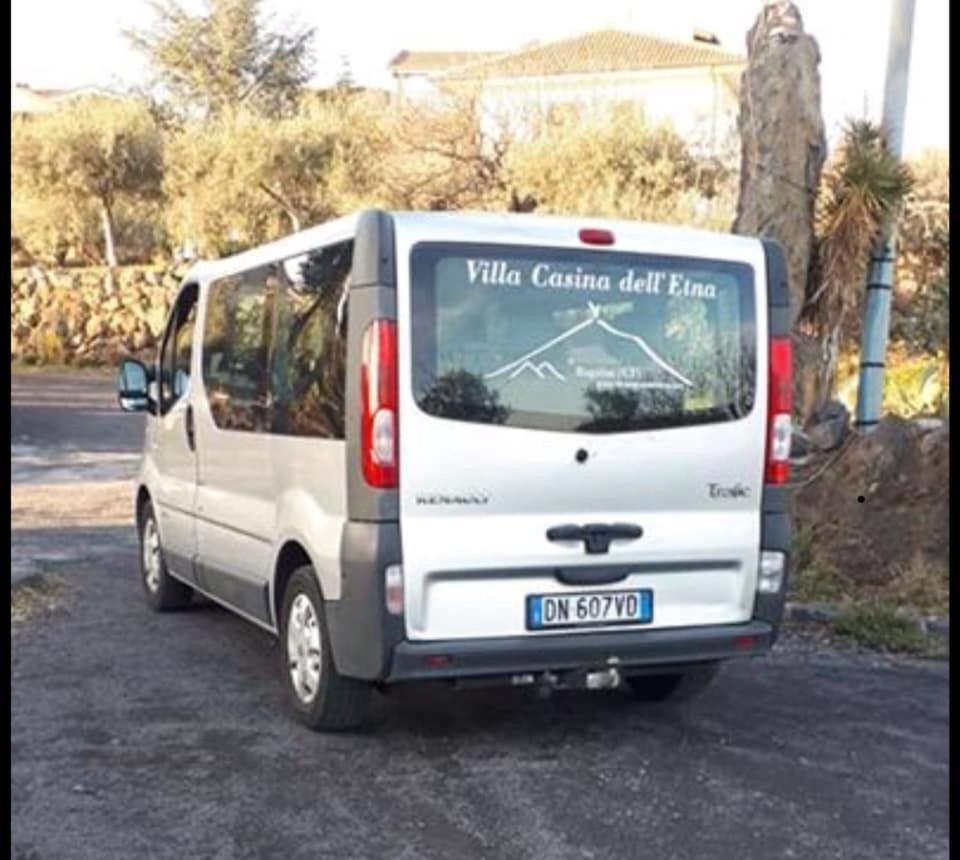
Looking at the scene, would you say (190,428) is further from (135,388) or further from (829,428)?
(829,428)

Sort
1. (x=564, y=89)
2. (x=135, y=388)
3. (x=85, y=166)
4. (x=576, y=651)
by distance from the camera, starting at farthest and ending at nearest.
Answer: (x=85, y=166)
(x=564, y=89)
(x=135, y=388)
(x=576, y=651)

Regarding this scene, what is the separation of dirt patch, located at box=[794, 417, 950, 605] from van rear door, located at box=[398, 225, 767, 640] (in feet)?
10.5

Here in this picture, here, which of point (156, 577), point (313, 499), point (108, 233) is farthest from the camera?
point (108, 233)

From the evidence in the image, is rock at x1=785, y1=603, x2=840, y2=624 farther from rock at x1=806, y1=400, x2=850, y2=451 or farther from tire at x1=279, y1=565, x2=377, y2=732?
tire at x1=279, y1=565, x2=377, y2=732

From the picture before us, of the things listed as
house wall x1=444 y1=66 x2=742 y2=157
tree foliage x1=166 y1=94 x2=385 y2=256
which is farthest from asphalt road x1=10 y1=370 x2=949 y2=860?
tree foliage x1=166 y1=94 x2=385 y2=256

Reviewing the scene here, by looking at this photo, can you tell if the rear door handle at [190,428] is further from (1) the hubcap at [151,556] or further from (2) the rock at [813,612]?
(2) the rock at [813,612]

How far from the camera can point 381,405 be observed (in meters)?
4.61

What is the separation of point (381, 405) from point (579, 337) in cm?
84

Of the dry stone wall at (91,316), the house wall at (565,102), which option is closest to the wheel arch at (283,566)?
the house wall at (565,102)

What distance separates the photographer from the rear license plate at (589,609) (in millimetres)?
4848

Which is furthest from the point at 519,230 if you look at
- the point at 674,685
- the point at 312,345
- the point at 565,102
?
the point at 565,102

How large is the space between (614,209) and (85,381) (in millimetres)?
11051

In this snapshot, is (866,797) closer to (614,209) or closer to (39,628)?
(39,628)

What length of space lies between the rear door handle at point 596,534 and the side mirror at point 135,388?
360 centimetres
